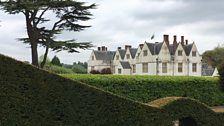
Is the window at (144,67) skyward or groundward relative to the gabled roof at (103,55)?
groundward

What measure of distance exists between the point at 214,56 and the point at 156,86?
214ft

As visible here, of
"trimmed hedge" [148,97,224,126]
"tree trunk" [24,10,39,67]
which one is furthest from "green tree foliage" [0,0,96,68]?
"trimmed hedge" [148,97,224,126]

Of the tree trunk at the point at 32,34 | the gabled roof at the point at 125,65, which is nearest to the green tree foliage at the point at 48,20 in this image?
the tree trunk at the point at 32,34

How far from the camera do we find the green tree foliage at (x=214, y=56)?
87.4 metres

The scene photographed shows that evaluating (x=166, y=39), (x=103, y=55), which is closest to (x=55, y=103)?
(x=166, y=39)

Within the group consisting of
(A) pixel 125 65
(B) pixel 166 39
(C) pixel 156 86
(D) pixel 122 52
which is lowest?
(C) pixel 156 86

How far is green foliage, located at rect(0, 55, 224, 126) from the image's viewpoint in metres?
7.57

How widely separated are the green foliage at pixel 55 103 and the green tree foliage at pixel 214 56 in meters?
79.8

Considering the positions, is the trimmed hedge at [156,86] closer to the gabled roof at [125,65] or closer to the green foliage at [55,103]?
the green foliage at [55,103]

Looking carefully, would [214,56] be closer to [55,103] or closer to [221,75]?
[221,75]

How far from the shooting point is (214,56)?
293 feet

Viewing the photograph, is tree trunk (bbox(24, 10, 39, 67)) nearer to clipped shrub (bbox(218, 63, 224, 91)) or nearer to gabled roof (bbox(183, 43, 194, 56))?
clipped shrub (bbox(218, 63, 224, 91))

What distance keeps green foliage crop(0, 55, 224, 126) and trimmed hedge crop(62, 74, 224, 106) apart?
15.3m

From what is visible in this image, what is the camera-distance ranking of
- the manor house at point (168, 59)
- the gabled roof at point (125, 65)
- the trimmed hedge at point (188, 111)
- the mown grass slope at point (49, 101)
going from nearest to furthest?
the mown grass slope at point (49, 101) → the trimmed hedge at point (188, 111) → the manor house at point (168, 59) → the gabled roof at point (125, 65)
